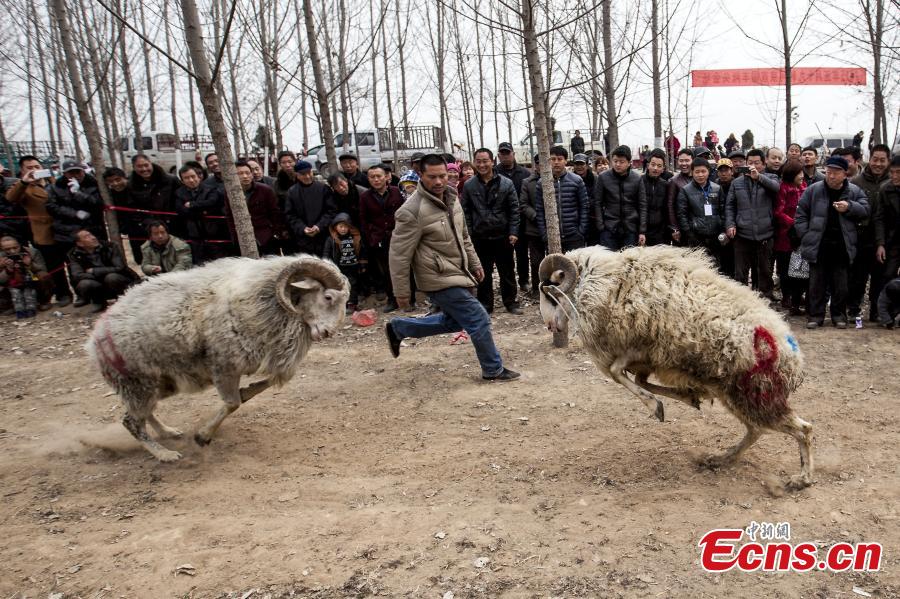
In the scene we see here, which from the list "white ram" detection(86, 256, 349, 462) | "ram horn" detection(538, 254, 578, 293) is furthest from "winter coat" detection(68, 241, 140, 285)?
"ram horn" detection(538, 254, 578, 293)

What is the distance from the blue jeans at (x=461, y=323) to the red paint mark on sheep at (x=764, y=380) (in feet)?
9.08

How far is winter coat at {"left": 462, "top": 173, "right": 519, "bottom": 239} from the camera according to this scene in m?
8.70

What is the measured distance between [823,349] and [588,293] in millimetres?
4327

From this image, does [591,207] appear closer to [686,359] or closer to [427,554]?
[686,359]

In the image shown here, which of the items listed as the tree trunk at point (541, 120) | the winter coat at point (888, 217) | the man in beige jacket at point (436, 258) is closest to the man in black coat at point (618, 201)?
the tree trunk at point (541, 120)

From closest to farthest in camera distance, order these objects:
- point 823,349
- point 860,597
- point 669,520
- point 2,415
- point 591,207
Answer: point 860,597 < point 669,520 < point 2,415 < point 823,349 < point 591,207

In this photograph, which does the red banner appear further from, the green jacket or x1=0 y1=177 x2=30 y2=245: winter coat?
x1=0 y1=177 x2=30 y2=245: winter coat

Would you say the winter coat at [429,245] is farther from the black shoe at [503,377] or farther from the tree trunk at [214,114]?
the tree trunk at [214,114]

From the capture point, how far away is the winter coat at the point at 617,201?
28.7ft

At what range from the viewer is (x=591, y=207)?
916cm

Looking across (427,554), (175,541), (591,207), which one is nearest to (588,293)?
(427,554)

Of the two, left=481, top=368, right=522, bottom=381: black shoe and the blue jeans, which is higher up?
the blue jeans

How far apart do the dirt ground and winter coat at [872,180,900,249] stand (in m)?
1.53

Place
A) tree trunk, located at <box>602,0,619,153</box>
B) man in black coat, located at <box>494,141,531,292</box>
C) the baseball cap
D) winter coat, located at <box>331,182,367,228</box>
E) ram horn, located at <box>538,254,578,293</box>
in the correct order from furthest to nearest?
tree trunk, located at <box>602,0,619,153</box> → man in black coat, located at <box>494,141,531,292</box> → winter coat, located at <box>331,182,367,228</box> → the baseball cap → ram horn, located at <box>538,254,578,293</box>
